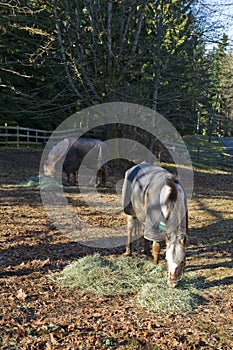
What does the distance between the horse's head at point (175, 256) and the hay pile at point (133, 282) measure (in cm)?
18

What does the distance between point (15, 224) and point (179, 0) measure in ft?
37.5

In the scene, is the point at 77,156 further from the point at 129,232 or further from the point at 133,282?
the point at 133,282

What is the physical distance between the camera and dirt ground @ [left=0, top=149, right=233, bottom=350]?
338 centimetres

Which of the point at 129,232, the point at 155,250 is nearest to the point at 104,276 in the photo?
the point at 155,250

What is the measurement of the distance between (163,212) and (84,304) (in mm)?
1605

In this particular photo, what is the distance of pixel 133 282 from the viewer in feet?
15.4

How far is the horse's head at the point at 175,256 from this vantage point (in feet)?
13.8

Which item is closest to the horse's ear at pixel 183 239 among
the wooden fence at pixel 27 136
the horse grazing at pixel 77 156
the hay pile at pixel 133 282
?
the hay pile at pixel 133 282

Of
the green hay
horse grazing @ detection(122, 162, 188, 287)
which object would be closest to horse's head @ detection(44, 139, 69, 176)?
horse grazing @ detection(122, 162, 188, 287)

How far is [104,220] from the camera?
8.02m

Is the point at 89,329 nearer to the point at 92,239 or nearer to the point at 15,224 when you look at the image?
the point at 92,239

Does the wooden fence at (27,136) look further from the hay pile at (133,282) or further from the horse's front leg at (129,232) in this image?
the hay pile at (133,282)

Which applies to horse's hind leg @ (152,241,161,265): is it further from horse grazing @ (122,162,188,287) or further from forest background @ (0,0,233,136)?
forest background @ (0,0,233,136)

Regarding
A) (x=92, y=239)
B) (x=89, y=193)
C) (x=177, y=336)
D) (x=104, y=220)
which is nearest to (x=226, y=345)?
(x=177, y=336)
